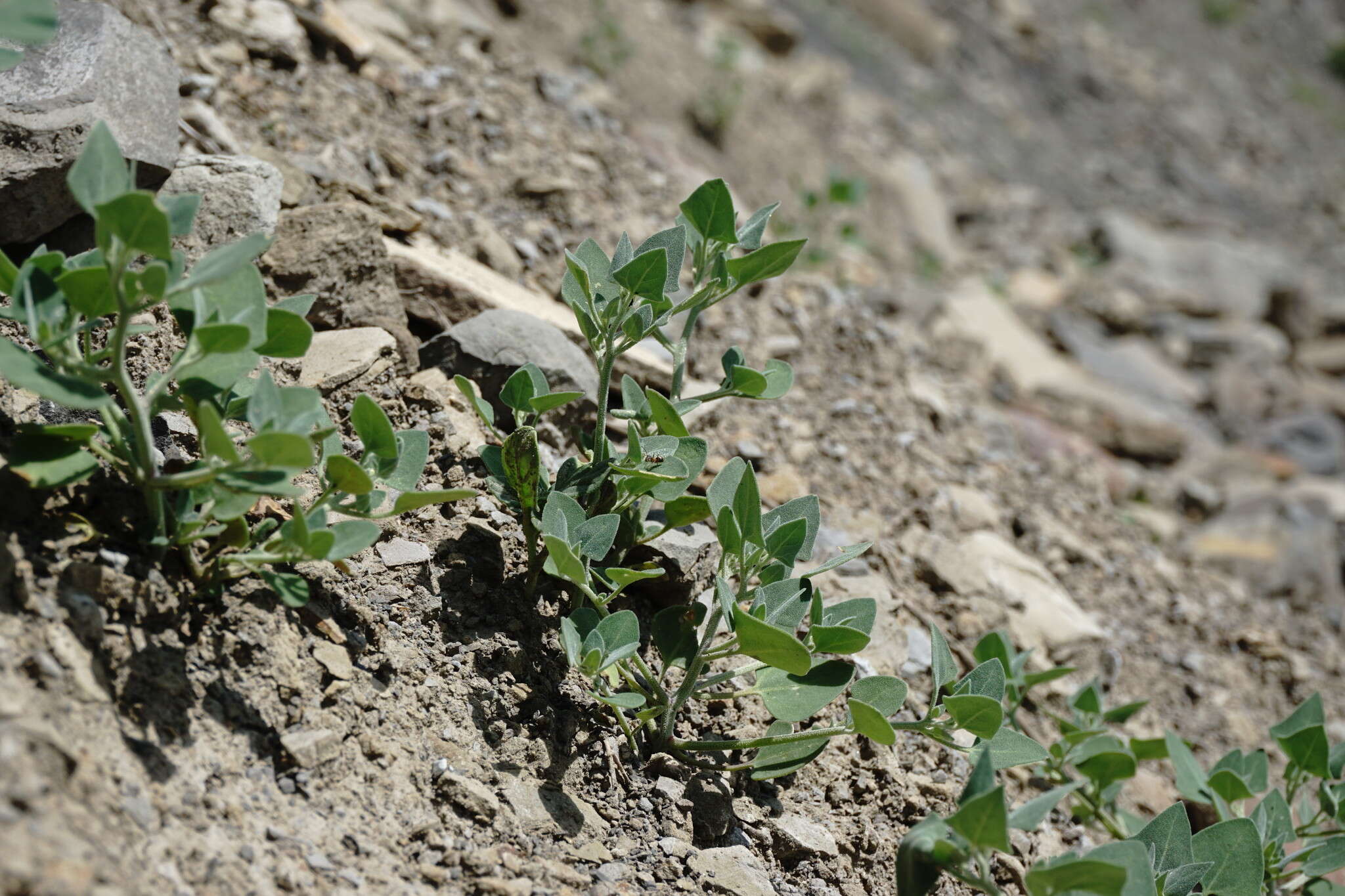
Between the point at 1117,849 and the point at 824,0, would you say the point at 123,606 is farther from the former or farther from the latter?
the point at 824,0

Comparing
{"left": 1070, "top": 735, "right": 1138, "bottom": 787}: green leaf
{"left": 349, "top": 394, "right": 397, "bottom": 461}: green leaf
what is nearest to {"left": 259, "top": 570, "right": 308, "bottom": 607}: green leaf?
{"left": 349, "top": 394, "right": 397, "bottom": 461}: green leaf

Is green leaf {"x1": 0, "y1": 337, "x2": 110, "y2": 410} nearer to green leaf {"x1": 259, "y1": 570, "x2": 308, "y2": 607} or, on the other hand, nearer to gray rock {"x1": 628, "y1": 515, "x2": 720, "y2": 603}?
green leaf {"x1": 259, "y1": 570, "x2": 308, "y2": 607}

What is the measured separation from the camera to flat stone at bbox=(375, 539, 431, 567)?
1839 mm

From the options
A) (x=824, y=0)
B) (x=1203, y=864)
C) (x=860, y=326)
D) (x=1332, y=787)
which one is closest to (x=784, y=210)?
(x=860, y=326)

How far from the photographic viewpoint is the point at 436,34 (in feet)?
12.4

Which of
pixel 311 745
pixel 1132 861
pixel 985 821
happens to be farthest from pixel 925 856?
pixel 311 745

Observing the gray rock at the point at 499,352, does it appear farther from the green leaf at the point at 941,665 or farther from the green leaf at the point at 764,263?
the green leaf at the point at 941,665

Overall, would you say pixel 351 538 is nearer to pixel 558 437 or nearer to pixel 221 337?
pixel 221 337

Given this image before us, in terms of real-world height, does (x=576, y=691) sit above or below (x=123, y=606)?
below

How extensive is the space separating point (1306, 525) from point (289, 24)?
169 inches

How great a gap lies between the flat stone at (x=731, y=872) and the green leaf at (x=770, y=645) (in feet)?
1.23

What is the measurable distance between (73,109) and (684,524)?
1.35 metres

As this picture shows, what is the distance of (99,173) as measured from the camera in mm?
1313

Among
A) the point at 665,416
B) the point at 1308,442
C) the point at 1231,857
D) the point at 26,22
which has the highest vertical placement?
the point at 26,22
